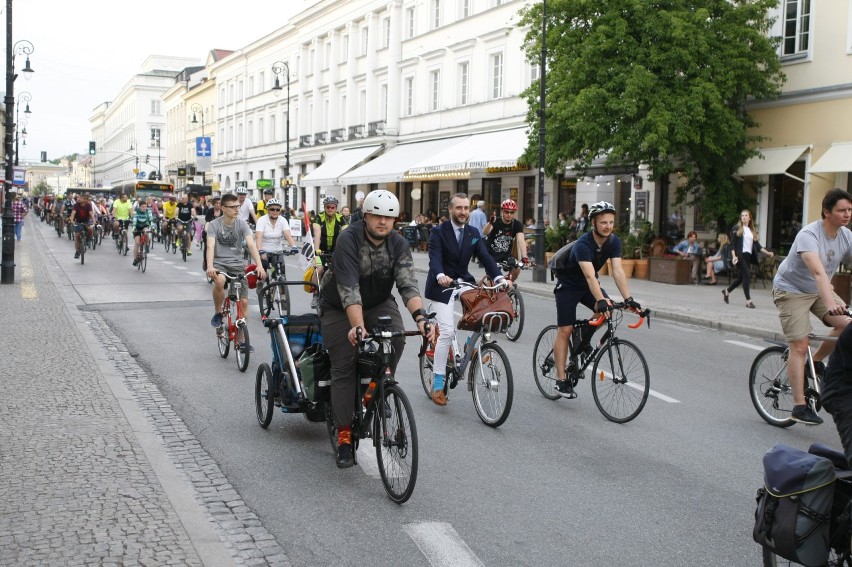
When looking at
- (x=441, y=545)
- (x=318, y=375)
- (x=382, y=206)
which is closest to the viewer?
(x=441, y=545)

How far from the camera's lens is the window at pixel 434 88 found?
41.2 metres

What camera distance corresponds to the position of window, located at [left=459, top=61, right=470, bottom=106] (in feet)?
127

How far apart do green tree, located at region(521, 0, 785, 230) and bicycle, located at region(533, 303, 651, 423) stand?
45.0ft

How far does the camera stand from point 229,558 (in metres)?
4.45

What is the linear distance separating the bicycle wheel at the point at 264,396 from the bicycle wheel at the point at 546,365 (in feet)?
8.70

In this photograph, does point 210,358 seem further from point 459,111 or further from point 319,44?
point 319,44

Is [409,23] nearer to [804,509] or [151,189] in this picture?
[151,189]

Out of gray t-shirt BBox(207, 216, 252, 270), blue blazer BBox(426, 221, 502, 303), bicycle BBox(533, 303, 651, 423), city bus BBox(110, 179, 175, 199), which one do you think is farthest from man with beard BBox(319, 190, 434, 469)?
city bus BBox(110, 179, 175, 199)

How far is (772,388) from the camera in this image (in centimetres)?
781

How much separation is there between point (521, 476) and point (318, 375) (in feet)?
4.89

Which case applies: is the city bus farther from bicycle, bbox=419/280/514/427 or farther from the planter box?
bicycle, bbox=419/280/514/427

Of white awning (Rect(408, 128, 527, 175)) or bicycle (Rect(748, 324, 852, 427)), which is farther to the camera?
white awning (Rect(408, 128, 527, 175))

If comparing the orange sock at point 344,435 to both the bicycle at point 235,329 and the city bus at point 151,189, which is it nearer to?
the bicycle at point 235,329

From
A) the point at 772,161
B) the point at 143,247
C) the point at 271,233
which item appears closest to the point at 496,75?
the point at 772,161
